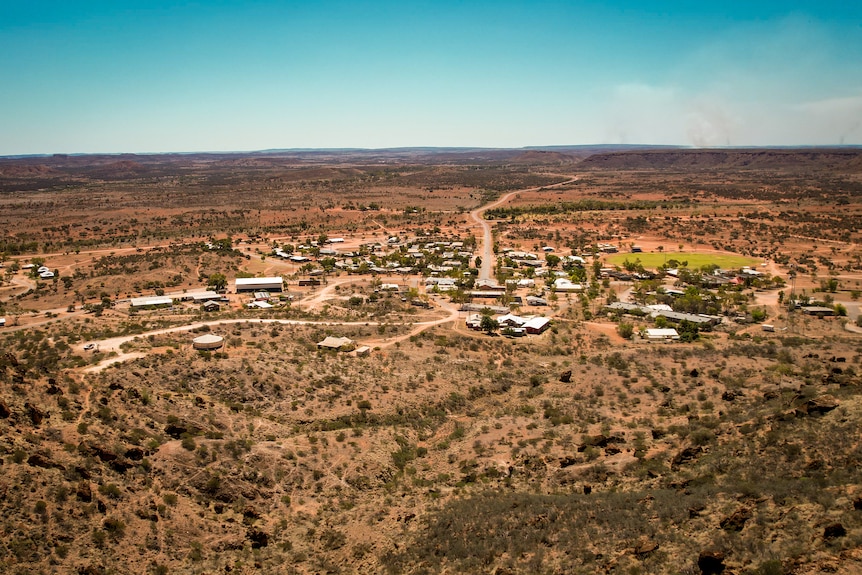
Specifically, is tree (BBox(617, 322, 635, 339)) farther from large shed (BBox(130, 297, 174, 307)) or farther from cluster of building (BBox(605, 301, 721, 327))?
large shed (BBox(130, 297, 174, 307))

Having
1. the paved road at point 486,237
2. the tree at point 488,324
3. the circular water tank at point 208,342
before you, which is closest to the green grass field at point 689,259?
the paved road at point 486,237

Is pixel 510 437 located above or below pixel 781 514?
below

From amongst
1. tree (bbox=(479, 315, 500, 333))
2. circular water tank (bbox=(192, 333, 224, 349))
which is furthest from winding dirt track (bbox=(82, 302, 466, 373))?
tree (bbox=(479, 315, 500, 333))

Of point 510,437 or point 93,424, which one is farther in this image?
point 510,437

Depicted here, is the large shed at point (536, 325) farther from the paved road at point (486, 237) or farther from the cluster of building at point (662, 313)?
the paved road at point (486, 237)

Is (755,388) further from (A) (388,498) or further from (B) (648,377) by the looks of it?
(A) (388,498)

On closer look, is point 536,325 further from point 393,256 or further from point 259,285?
point 393,256

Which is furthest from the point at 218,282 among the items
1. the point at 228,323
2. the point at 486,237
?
the point at 486,237

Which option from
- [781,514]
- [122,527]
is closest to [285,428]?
[122,527]
